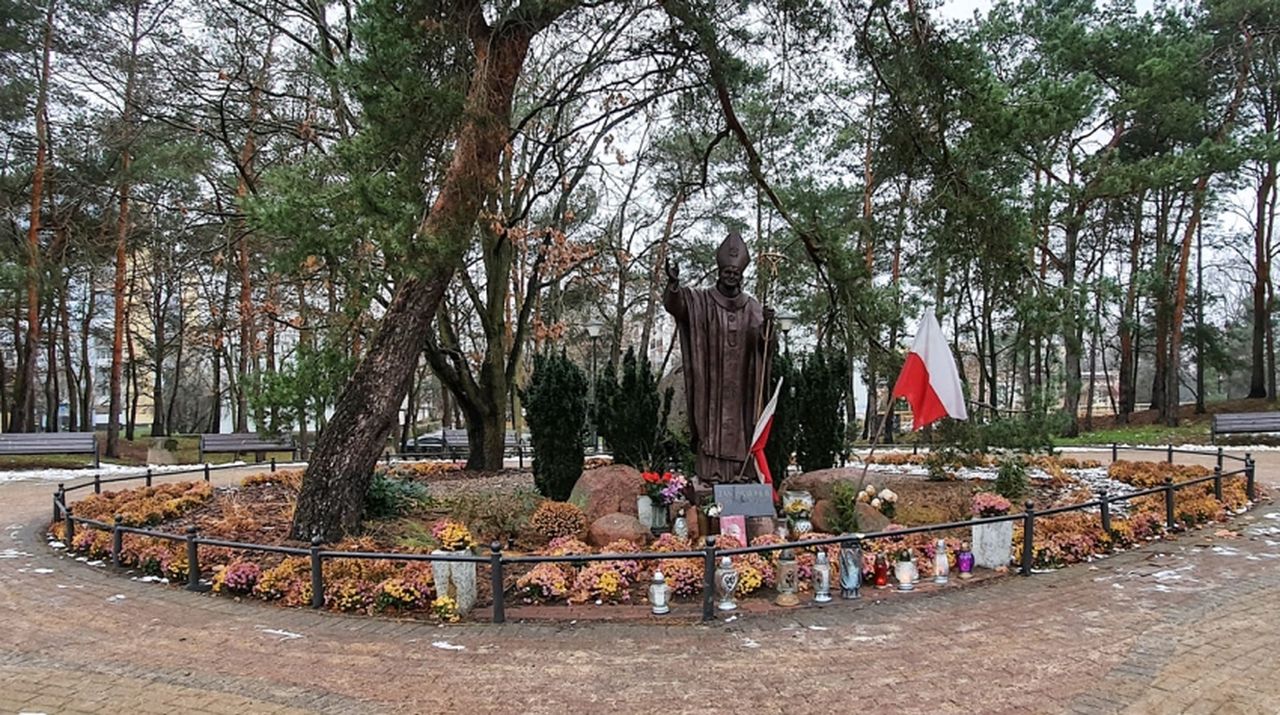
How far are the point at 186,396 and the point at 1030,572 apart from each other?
5790cm

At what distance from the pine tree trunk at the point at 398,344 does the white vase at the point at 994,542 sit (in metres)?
5.98

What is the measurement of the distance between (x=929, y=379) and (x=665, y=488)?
3200 mm

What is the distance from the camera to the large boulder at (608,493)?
31.8 feet

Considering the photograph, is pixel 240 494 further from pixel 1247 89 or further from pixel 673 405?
pixel 1247 89

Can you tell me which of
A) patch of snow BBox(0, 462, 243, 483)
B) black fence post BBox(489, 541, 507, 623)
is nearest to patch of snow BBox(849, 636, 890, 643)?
black fence post BBox(489, 541, 507, 623)

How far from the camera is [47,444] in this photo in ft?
64.2

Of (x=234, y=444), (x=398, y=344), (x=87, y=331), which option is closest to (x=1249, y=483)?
(x=398, y=344)

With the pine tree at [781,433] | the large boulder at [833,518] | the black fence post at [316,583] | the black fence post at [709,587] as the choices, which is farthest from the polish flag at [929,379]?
the black fence post at [316,583]

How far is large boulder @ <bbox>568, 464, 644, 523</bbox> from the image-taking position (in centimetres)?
969

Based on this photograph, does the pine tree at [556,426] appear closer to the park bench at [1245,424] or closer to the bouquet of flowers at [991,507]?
the bouquet of flowers at [991,507]

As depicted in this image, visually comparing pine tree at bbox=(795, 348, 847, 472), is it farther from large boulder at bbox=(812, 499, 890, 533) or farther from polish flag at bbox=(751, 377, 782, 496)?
polish flag at bbox=(751, 377, 782, 496)

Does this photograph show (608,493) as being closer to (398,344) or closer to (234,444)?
(398,344)

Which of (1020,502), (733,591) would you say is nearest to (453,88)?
(733,591)

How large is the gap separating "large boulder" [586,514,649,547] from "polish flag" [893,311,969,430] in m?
3.20
